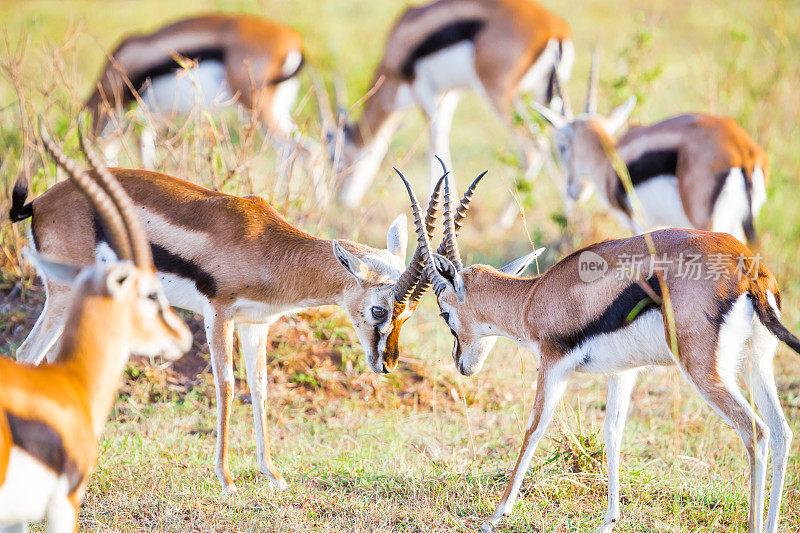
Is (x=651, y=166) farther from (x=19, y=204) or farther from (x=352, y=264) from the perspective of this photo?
(x=19, y=204)

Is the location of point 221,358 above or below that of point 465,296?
below

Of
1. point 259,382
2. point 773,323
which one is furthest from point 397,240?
point 773,323

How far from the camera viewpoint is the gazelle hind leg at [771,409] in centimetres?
351

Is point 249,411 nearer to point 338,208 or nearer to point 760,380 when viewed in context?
point 760,380

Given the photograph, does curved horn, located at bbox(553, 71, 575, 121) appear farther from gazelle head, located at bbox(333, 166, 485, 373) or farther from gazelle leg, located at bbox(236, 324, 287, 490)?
gazelle leg, located at bbox(236, 324, 287, 490)

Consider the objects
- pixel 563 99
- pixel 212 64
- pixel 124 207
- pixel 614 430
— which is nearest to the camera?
pixel 124 207

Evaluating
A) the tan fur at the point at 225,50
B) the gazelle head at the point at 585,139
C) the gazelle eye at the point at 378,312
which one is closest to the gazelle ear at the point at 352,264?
the gazelle eye at the point at 378,312

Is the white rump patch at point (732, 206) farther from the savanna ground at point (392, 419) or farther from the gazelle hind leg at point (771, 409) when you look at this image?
the gazelle hind leg at point (771, 409)

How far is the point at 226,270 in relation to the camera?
4.18 m

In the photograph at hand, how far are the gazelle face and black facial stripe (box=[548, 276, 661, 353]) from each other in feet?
2.64

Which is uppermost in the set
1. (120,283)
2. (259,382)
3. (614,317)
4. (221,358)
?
(120,283)

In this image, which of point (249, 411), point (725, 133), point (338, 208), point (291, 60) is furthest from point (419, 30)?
point (249, 411)

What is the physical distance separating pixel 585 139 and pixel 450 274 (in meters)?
3.60

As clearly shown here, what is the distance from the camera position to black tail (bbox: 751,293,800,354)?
3.32 m
